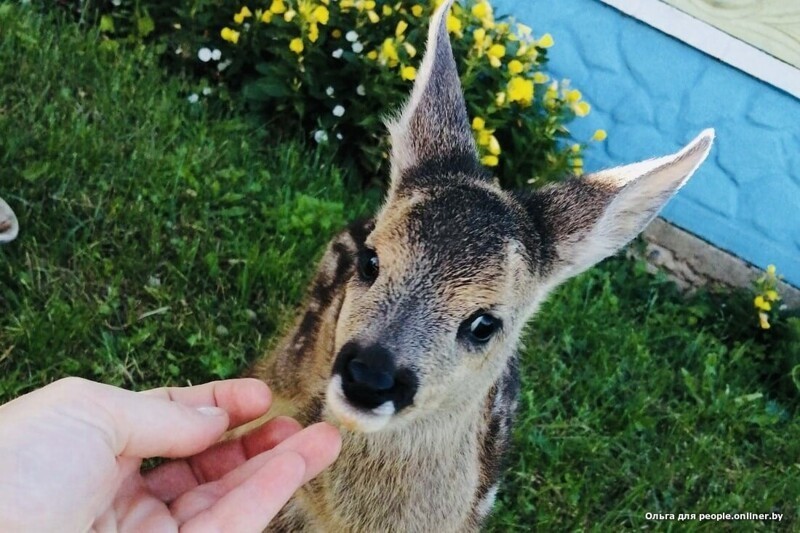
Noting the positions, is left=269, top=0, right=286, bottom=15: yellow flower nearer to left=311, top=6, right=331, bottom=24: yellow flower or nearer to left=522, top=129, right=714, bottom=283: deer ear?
left=311, top=6, right=331, bottom=24: yellow flower

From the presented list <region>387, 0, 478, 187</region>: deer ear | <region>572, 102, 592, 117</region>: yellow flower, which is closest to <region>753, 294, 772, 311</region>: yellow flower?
<region>572, 102, 592, 117</region>: yellow flower

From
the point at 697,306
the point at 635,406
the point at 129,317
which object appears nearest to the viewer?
the point at 129,317

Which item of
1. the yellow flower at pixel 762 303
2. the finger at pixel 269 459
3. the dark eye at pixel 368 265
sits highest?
the dark eye at pixel 368 265

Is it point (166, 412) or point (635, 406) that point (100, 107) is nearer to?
point (166, 412)

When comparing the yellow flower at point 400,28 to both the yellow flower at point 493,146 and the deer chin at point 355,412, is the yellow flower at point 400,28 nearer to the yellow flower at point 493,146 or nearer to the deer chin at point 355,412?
the yellow flower at point 493,146

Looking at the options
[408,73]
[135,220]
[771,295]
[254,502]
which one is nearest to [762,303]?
[771,295]

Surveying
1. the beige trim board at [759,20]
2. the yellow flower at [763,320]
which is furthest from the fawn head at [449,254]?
the beige trim board at [759,20]

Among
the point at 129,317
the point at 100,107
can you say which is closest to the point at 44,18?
the point at 100,107
